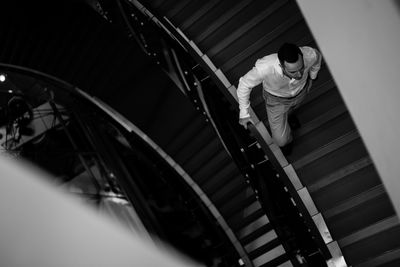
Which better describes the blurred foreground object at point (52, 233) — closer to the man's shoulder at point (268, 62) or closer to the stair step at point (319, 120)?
the man's shoulder at point (268, 62)

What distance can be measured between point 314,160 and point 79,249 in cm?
590

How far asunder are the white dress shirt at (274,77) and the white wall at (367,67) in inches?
114

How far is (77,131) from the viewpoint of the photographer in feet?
47.5

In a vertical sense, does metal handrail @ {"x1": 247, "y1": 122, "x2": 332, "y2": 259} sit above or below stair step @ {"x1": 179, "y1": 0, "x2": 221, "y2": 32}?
below

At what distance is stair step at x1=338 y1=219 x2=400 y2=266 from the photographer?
6465 mm

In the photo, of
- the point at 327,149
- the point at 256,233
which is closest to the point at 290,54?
the point at 327,149

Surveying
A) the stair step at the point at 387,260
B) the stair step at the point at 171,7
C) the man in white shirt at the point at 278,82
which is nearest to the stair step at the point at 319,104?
the man in white shirt at the point at 278,82

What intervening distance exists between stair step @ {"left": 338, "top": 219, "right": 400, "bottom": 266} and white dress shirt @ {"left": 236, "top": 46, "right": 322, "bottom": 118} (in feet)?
7.85

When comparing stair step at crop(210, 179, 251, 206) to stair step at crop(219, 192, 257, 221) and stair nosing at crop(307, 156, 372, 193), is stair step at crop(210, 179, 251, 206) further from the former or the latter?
stair nosing at crop(307, 156, 372, 193)

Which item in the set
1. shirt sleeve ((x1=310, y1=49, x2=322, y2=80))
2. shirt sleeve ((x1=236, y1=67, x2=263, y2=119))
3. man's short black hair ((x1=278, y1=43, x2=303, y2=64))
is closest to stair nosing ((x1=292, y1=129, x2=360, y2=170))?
shirt sleeve ((x1=310, y1=49, x2=322, y2=80))

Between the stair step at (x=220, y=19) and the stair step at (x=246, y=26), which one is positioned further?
the stair step at (x=220, y=19)

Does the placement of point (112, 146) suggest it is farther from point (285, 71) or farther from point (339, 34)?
point (339, 34)

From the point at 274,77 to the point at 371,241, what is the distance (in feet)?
9.81

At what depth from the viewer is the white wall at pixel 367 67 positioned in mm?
2328
